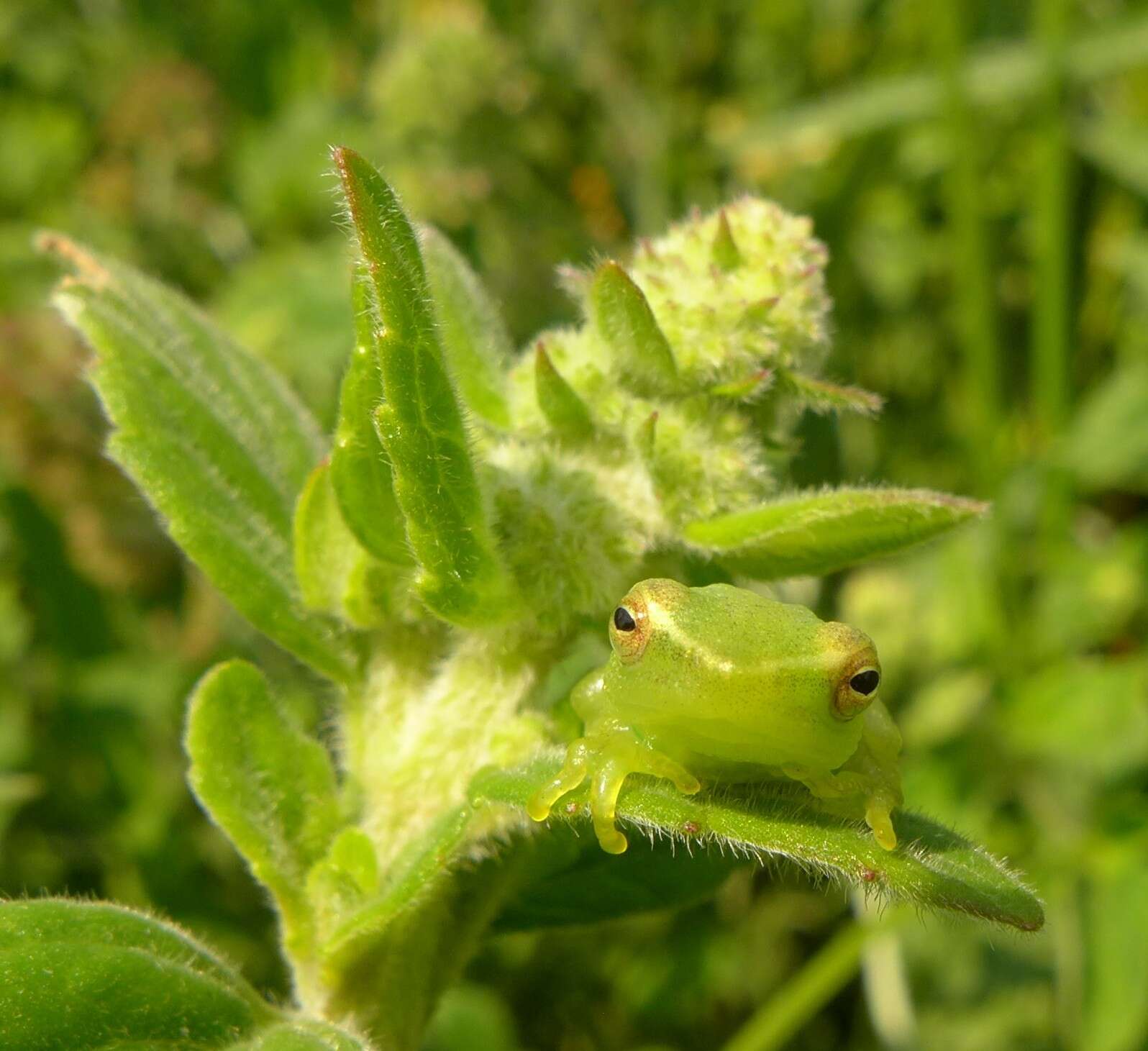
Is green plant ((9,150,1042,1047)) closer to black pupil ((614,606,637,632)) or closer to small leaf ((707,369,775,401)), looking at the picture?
small leaf ((707,369,775,401))

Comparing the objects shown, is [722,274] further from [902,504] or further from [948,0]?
[948,0]

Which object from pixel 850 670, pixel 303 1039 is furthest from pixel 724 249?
pixel 303 1039

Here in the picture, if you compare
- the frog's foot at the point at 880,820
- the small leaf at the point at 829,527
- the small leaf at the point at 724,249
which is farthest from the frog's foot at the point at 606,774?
the small leaf at the point at 724,249

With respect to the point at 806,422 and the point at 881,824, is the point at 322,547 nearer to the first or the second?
the point at 881,824

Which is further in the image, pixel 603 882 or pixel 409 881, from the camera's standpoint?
pixel 603 882

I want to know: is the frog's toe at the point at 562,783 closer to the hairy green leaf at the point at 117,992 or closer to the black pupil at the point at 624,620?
the black pupil at the point at 624,620

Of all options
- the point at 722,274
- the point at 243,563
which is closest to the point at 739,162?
the point at 722,274

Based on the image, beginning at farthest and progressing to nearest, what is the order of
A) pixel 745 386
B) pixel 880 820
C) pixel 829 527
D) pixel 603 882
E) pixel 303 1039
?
pixel 603 882 → pixel 745 386 → pixel 829 527 → pixel 303 1039 → pixel 880 820
